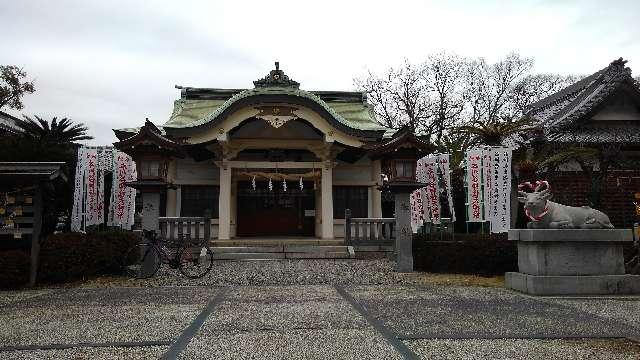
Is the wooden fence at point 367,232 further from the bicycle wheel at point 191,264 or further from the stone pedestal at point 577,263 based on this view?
the stone pedestal at point 577,263

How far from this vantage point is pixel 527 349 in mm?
4625

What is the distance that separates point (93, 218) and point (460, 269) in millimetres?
9786

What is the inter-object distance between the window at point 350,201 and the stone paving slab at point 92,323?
11349 mm

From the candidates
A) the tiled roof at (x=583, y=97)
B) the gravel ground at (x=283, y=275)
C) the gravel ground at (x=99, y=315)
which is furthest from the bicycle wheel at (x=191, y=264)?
the tiled roof at (x=583, y=97)

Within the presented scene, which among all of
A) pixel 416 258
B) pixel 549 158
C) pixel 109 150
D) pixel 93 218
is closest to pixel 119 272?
pixel 93 218

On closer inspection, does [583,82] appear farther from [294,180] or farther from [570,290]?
[570,290]

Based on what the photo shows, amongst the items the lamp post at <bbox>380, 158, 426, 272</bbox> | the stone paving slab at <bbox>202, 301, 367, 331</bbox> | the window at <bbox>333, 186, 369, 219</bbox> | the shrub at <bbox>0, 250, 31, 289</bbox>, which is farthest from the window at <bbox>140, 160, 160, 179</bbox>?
the window at <bbox>333, 186, 369, 219</bbox>

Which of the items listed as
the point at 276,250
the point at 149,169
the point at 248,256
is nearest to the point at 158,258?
the point at 149,169

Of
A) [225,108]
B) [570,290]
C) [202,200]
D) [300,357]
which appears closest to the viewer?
[300,357]

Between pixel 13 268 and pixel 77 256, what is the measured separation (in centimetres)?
121

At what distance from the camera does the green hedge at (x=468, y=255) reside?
37.6 feet

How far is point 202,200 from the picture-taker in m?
17.7

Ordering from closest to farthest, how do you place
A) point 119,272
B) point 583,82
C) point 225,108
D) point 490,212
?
point 119,272
point 490,212
point 225,108
point 583,82

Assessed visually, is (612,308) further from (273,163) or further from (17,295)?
(273,163)
